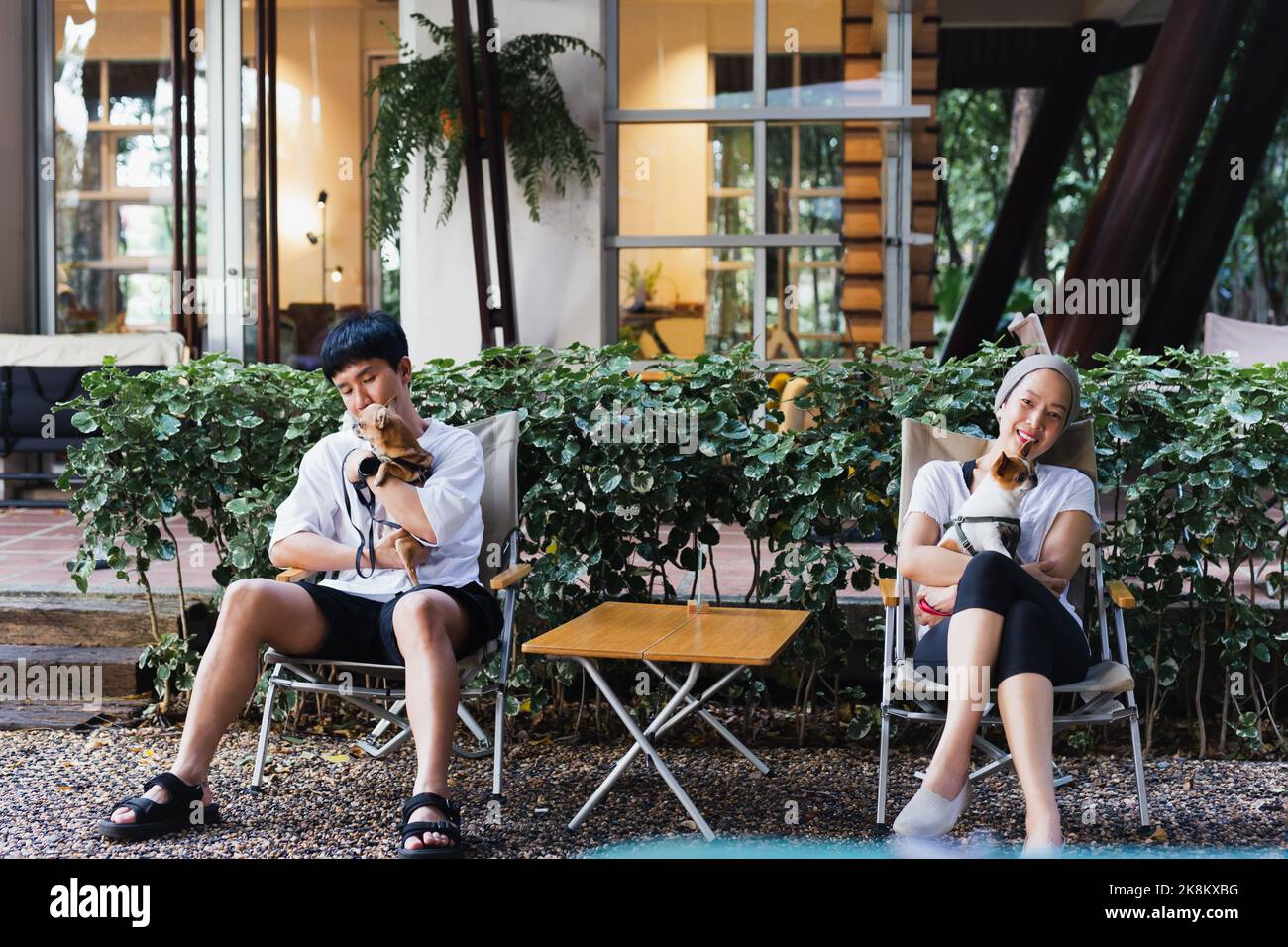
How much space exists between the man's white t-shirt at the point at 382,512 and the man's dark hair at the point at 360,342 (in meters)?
0.20

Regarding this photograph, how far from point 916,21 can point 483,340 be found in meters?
2.64

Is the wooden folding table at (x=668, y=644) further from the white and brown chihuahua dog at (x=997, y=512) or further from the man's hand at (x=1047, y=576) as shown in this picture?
the man's hand at (x=1047, y=576)

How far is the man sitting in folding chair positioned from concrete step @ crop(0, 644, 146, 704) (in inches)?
42.8

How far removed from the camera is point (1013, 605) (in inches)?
115

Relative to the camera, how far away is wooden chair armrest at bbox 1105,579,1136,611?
3.09 meters

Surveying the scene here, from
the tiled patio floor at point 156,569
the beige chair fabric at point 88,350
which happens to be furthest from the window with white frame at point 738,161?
the beige chair fabric at point 88,350

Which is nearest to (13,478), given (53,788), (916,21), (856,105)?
(53,788)

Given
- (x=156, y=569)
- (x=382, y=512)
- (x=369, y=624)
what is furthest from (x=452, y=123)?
(x=369, y=624)

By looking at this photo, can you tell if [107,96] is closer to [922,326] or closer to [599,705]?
[922,326]

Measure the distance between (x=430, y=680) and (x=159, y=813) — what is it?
0.68 m

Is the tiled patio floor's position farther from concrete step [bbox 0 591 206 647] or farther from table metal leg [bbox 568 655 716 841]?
table metal leg [bbox 568 655 716 841]

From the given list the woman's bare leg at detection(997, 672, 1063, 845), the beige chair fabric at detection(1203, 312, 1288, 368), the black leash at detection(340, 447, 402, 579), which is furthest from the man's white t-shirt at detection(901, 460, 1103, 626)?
the beige chair fabric at detection(1203, 312, 1288, 368)

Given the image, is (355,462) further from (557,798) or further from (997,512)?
(997,512)
